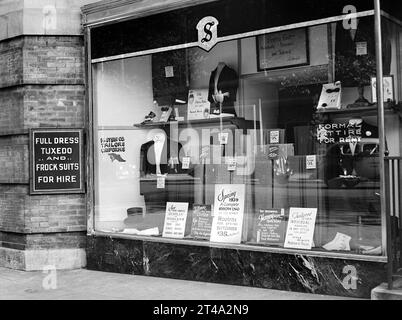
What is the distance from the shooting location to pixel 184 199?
26.0 ft

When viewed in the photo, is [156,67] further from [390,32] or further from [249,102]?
[390,32]

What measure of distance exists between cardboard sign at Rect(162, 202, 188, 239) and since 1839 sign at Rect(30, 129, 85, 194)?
4.55 feet

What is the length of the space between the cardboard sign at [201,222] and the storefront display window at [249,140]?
0.06 feet

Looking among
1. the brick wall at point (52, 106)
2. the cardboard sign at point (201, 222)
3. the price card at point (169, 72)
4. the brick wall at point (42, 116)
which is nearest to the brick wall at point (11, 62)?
the brick wall at point (42, 116)

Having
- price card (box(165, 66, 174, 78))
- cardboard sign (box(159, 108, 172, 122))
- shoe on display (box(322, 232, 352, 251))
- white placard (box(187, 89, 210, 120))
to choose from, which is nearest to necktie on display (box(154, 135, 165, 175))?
cardboard sign (box(159, 108, 172, 122))

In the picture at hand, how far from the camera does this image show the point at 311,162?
7.00m

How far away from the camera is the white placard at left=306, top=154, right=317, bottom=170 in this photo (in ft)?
22.9

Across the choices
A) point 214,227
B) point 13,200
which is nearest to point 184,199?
point 214,227

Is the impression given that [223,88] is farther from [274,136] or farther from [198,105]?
[274,136]

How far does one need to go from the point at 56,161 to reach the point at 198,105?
2.22 metres

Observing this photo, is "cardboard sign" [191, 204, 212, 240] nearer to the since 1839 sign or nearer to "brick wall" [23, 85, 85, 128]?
the since 1839 sign

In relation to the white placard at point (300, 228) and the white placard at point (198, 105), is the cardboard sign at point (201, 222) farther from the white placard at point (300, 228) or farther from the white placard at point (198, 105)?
the white placard at point (198, 105)

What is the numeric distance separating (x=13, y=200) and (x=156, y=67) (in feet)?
9.50

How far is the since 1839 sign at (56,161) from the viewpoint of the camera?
8.14 m
